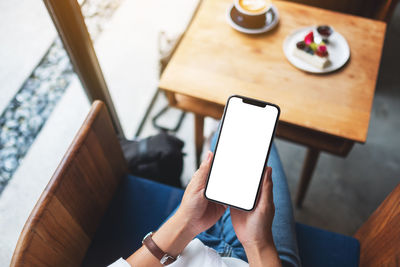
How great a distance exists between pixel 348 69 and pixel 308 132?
0.25m

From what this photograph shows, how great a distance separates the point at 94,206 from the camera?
89 cm

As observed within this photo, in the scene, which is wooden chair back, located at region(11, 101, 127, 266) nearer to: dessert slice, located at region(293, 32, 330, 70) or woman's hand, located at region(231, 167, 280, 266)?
woman's hand, located at region(231, 167, 280, 266)

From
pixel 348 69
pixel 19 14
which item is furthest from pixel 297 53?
pixel 19 14

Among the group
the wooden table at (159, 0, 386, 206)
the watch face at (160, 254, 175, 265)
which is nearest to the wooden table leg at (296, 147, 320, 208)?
the wooden table at (159, 0, 386, 206)

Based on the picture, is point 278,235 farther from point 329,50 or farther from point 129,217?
point 329,50

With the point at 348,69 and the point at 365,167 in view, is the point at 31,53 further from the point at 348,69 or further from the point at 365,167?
the point at 365,167

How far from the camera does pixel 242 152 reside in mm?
734

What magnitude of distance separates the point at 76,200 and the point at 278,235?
1.72ft

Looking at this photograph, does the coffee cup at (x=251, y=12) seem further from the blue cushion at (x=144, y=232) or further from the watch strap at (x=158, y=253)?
the watch strap at (x=158, y=253)

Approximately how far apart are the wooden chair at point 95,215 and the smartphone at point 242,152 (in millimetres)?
296

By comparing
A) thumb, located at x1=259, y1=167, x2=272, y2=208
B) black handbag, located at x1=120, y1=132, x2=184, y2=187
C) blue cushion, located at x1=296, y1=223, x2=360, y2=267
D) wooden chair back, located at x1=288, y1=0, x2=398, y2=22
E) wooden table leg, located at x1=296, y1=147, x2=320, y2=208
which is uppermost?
thumb, located at x1=259, y1=167, x2=272, y2=208

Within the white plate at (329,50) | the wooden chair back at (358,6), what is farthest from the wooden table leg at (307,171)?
the wooden chair back at (358,6)

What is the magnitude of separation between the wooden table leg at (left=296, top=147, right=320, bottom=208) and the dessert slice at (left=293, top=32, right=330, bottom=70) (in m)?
0.30

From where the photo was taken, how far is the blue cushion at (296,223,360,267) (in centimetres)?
90
